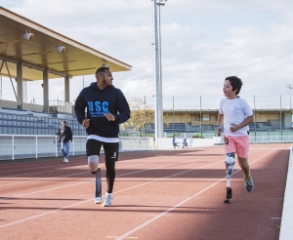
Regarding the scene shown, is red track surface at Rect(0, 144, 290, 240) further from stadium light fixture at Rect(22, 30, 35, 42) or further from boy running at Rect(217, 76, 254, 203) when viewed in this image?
stadium light fixture at Rect(22, 30, 35, 42)

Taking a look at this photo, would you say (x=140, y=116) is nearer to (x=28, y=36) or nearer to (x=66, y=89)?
(x=66, y=89)

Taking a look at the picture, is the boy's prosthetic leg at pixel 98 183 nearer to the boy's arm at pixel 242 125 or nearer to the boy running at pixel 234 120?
the boy running at pixel 234 120

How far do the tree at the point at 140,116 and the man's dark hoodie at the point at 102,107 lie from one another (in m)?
82.0

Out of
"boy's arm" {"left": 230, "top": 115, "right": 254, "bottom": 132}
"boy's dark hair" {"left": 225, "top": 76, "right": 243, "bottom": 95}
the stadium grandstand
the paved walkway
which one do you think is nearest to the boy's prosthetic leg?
"boy's arm" {"left": 230, "top": 115, "right": 254, "bottom": 132}

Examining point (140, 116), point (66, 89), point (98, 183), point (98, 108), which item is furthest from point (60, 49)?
point (140, 116)

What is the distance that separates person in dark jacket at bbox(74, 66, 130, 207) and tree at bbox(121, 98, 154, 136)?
82003 mm

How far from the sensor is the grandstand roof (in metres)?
29.5

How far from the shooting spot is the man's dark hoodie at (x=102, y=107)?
7.56 metres

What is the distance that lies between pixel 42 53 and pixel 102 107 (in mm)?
31003

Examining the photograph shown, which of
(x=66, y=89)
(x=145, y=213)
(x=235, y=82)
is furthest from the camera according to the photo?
(x=66, y=89)

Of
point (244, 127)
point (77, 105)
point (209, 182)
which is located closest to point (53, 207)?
point (77, 105)

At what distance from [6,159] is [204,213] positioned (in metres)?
18.6

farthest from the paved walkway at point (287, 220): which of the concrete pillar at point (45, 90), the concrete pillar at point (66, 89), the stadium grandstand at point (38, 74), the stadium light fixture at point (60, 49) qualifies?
the concrete pillar at point (66, 89)

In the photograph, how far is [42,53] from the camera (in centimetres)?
3753
